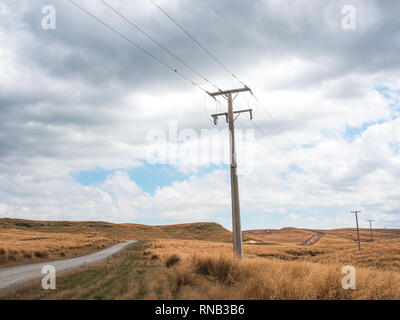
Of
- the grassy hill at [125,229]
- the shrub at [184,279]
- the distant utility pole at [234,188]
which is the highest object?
the distant utility pole at [234,188]

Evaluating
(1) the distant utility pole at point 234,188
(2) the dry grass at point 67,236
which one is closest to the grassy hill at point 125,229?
(2) the dry grass at point 67,236

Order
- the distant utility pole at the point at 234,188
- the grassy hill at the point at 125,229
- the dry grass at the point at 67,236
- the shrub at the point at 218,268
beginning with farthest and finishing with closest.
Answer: the grassy hill at the point at 125,229 < the dry grass at the point at 67,236 < the distant utility pole at the point at 234,188 < the shrub at the point at 218,268

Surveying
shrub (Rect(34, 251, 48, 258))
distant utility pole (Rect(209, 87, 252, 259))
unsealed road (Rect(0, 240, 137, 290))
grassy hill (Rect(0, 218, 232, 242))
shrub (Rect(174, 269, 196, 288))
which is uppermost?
distant utility pole (Rect(209, 87, 252, 259))

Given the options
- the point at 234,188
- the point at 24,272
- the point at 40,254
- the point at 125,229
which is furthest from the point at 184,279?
the point at 125,229

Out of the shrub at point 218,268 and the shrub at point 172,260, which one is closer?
the shrub at point 218,268

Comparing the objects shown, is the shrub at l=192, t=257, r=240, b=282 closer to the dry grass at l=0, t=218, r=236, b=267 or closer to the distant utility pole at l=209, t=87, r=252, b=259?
the distant utility pole at l=209, t=87, r=252, b=259

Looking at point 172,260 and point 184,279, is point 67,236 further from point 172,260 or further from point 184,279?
point 184,279

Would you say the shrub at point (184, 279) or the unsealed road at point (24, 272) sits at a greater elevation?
the shrub at point (184, 279)

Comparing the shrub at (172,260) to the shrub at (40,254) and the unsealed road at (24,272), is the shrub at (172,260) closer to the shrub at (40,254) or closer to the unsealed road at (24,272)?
the unsealed road at (24,272)

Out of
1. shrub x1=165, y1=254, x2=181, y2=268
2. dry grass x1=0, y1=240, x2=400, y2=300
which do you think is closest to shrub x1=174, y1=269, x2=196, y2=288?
dry grass x1=0, y1=240, x2=400, y2=300
